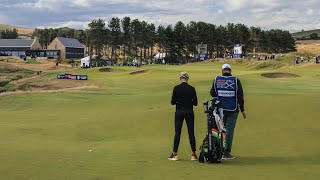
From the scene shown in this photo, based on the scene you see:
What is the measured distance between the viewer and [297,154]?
12.0 meters

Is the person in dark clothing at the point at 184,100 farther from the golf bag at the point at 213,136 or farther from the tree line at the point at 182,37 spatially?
the tree line at the point at 182,37

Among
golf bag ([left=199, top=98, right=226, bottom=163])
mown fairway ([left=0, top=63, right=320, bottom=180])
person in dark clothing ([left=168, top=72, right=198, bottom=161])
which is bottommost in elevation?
mown fairway ([left=0, top=63, right=320, bottom=180])

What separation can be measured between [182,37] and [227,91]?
143 meters

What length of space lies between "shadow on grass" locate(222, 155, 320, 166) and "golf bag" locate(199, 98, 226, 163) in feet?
1.29

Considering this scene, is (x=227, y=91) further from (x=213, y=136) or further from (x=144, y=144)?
(x=144, y=144)

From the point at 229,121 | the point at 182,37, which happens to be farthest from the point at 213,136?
the point at 182,37

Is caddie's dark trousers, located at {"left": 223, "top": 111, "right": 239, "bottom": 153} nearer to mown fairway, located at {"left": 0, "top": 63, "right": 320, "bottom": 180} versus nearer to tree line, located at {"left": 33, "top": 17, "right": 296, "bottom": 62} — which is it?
mown fairway, located at {"left": 0, "top": 63, "right": 320, "bottom": 180}

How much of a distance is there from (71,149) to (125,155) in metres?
2.35

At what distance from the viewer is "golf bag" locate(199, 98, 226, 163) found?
35.3 feet

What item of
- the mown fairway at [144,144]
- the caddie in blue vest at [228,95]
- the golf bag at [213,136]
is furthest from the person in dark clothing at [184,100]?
the mown fairway at [144,144]

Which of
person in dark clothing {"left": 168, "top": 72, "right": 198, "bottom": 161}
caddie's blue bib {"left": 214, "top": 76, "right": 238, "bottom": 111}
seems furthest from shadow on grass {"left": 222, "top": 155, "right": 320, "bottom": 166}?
caddie's blue bib {"left": 214, "top": 76, "right": 238, "bottom": 111}

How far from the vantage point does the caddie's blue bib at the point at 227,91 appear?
11211 mm

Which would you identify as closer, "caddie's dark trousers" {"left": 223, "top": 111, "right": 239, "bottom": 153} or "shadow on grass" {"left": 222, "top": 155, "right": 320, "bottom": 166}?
"shadow on grass" {"left": 222, "top": 155, "right": 320, "bottom": 166}

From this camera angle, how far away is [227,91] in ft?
36.8
